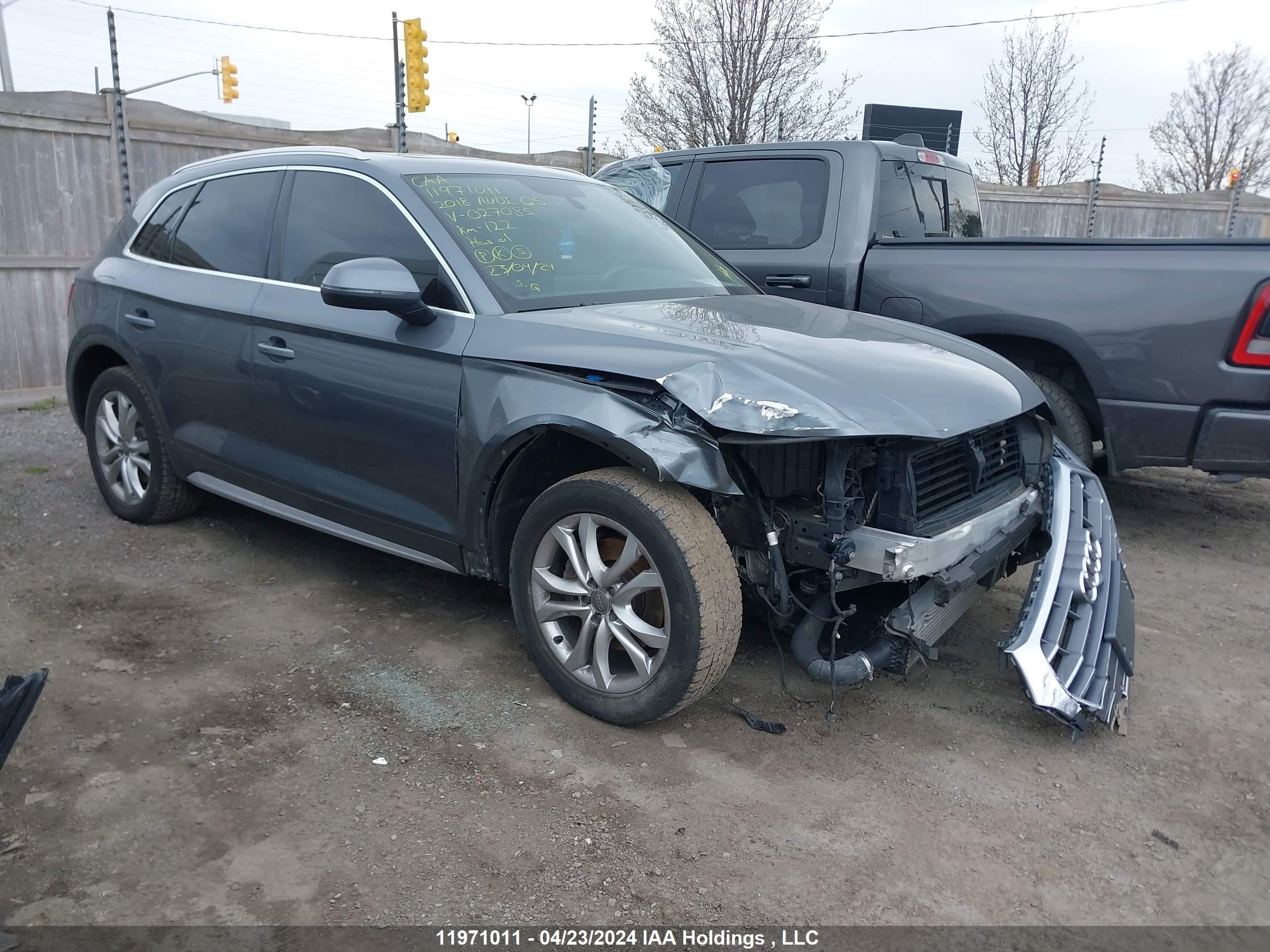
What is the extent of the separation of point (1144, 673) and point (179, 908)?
3.24m

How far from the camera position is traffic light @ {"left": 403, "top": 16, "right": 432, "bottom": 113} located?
1472cm

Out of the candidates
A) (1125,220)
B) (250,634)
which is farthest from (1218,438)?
(1125,220)

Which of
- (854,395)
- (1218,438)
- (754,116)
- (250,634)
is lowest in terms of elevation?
(250,634)

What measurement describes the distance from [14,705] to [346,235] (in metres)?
2.26

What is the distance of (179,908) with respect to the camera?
7.70 ft

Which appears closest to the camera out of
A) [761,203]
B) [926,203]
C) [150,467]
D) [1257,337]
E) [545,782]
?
[545,782]

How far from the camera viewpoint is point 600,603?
3.14 m

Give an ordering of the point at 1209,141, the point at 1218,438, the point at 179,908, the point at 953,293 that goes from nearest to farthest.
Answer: the point at 179,908, the point at 1218,438, the point at 953,293, the point at 1209,141

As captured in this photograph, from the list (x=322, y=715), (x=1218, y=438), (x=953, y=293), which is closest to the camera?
(x=322, y=715)

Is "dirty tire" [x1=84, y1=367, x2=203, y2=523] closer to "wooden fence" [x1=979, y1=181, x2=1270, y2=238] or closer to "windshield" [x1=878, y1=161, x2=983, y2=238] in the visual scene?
"windshield" [x1=878, y1=161, x2=983, y2=238]

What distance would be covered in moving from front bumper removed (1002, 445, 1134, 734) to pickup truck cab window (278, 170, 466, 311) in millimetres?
2174

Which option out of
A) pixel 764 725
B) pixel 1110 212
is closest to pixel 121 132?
pixel 764 725

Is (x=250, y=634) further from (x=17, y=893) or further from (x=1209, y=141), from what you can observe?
(x=1209, y=141)

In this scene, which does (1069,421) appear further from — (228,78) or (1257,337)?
(228,78)
